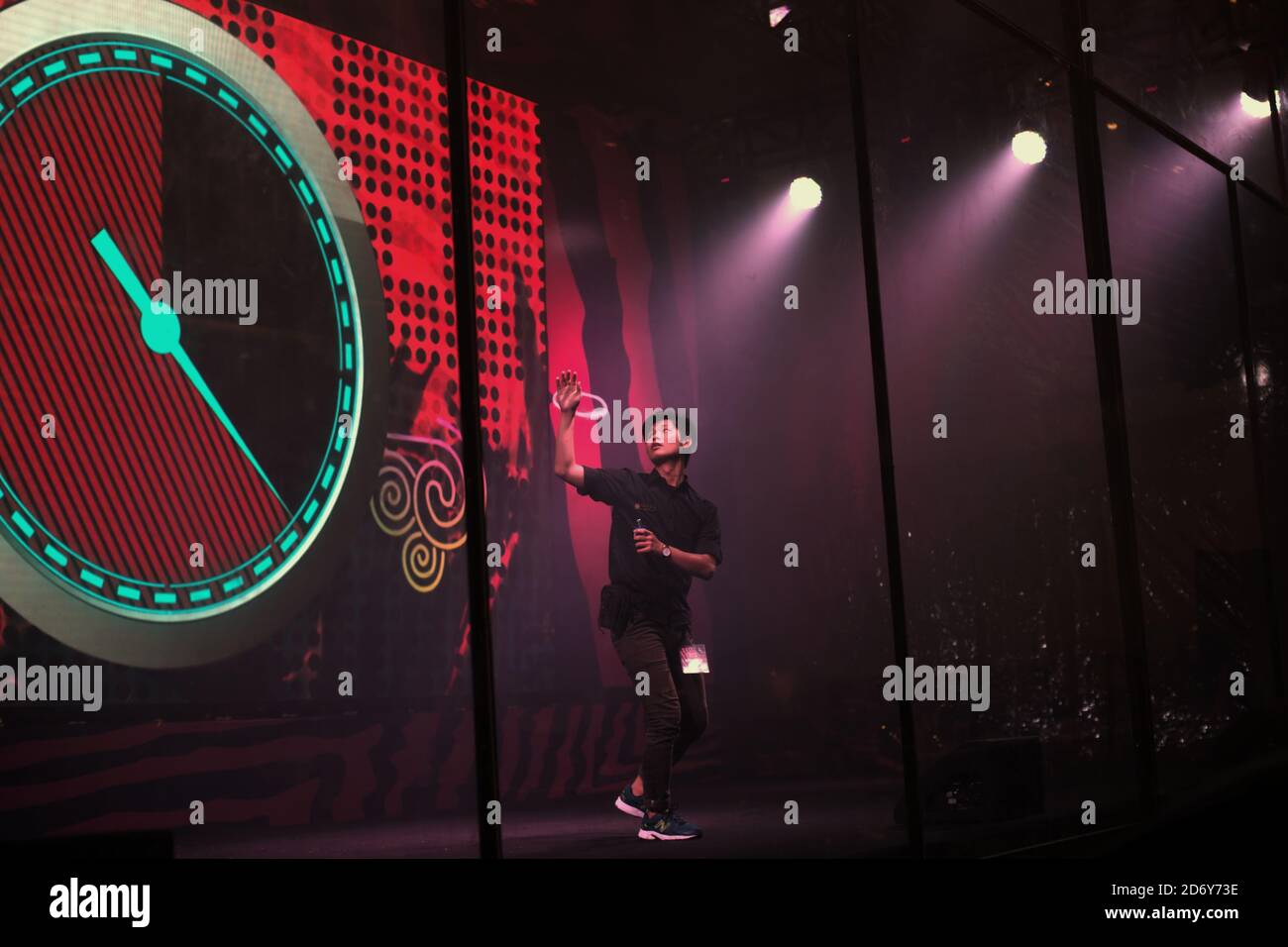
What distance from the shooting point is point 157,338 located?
13.1 ft

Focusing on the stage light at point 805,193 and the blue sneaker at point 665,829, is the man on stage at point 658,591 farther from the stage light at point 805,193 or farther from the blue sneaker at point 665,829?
the stage light at point 805,193

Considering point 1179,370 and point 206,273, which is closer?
point 206,273

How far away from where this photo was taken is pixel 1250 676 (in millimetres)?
7625

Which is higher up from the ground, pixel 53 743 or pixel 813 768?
pixel 53 743

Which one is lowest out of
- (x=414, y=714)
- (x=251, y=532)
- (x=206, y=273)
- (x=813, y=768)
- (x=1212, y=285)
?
(x=813, y=768)

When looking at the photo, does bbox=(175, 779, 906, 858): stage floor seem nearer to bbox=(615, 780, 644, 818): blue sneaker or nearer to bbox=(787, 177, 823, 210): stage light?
bbox=(615, 780, 644, 818): blue sneaker

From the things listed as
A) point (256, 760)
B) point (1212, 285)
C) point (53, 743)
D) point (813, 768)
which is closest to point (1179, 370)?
point (1212, 285)

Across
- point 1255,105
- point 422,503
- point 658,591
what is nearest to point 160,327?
point 422,503

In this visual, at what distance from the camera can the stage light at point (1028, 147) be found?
708 centimetres

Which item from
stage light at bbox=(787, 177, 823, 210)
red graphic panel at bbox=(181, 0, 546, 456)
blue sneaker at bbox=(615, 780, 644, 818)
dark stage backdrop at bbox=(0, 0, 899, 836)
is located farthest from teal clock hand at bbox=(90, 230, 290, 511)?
stage light at bbox=(787, 177, 823, 210)

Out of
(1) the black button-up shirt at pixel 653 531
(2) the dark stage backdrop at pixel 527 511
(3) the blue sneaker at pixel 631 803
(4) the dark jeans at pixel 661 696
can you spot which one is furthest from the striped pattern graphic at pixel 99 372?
(3) the blue sneaker at pixel 631 803
